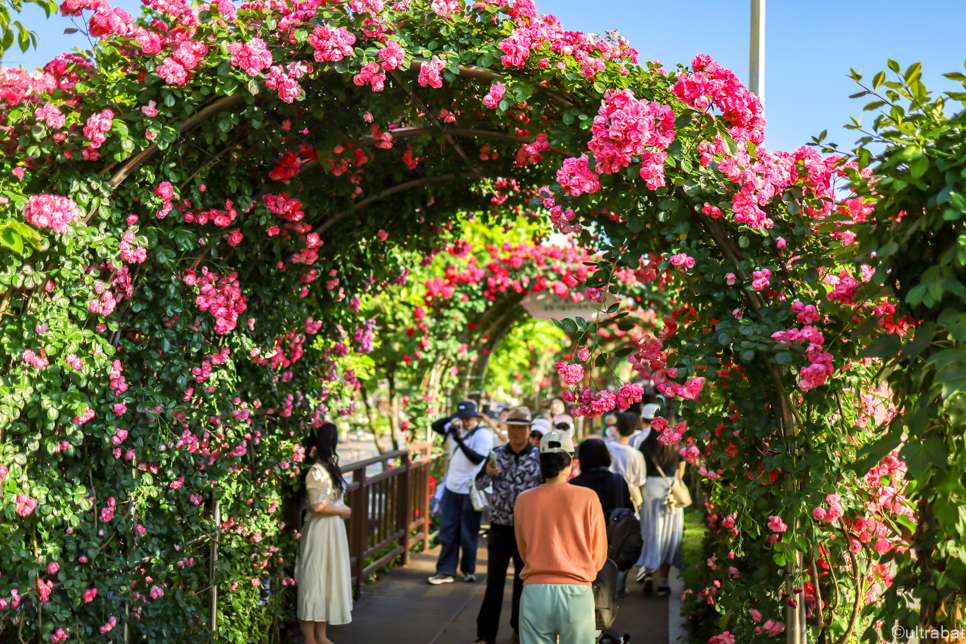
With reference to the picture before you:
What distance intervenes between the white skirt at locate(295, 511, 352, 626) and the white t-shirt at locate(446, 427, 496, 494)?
7.21ft

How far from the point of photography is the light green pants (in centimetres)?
346

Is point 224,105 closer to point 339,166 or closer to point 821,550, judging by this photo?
point 339,166

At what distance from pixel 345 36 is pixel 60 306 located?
1.57m

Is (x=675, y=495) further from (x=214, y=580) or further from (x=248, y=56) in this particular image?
(x=248, y=56)

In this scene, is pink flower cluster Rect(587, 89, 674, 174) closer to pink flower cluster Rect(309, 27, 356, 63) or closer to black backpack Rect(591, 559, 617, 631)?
pink flower cluster Rect(309, 27, 356, 63)

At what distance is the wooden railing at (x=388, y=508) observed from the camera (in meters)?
6.61

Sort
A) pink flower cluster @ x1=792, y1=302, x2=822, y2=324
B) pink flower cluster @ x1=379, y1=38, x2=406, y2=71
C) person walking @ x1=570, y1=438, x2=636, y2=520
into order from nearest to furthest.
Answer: pink flower cluster @ x1=792, y1=302, x2=822, y2=324 → pink flower cluster @ x1=379, y1=38, x2=406, y2=71 → person walking @ x1=570, y1=438, x2=636, y2=520

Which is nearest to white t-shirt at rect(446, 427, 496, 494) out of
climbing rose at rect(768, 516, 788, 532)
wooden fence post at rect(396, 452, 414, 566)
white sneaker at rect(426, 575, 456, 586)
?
white sneaker at rect(426, 575, 456, 586)

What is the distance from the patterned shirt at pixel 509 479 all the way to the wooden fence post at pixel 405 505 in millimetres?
2931

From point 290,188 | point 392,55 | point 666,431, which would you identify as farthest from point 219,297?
point 666,431

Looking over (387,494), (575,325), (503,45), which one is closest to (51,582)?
(575,325)

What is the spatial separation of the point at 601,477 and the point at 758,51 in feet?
8.09

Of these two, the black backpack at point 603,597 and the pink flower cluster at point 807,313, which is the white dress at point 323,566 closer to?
the black backpack at point 603,597

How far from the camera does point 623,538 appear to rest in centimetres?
443
